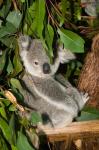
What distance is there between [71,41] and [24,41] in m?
0.27

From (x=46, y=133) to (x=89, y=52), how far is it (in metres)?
0.53

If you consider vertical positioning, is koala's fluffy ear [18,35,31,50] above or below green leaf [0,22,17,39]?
below

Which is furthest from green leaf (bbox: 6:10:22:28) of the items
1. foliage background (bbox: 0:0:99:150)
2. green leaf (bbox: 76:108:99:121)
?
green leaf (bbox: 76:108:99:121)

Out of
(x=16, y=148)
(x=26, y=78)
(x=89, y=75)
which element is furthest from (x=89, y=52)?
(x=16, y=148)

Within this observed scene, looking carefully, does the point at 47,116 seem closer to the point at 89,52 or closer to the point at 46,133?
the point at 46,133

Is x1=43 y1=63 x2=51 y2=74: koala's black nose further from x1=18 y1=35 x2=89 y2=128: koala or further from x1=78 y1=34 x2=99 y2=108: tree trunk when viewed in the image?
x1=78 y1=34 x2=99 y2=108: tree trunk

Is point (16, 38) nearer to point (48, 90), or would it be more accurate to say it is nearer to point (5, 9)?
point (5, 9)

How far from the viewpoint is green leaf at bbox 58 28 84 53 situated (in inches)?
86.1

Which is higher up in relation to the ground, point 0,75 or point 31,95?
point 0,75

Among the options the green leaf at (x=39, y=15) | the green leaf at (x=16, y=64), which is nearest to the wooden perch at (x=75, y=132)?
the green leaf at (x=16, y=64)

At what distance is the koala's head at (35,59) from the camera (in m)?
2.58

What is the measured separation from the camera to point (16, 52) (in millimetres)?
2326

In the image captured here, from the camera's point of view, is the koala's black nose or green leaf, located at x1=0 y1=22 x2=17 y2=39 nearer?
green leaf, located at x1=0 y1=22 x2=17 y2=39

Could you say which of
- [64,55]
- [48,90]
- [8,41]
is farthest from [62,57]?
[8,41]
